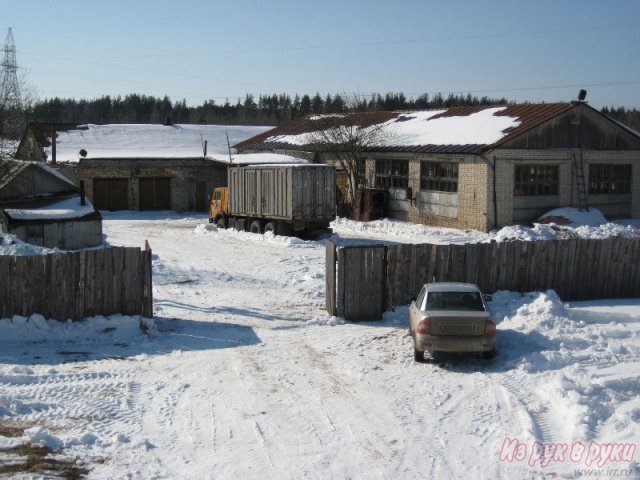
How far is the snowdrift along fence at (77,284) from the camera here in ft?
46.5

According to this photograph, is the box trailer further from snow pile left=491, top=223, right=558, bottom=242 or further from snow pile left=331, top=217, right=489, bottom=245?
snow pile left=491, top=223, right=558, bottom=242

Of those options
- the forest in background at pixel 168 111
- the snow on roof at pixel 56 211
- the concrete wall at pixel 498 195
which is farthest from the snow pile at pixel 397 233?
the forest in background at pixel 168 111

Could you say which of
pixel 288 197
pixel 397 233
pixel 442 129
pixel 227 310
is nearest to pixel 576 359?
pixel 227 310

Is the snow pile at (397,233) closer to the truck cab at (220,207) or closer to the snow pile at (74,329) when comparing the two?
the truck cab at (220,207)

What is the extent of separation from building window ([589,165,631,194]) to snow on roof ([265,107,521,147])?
177 inches

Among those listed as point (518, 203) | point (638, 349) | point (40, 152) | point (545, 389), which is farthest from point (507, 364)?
point (40, 152)

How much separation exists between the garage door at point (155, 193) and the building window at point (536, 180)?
2084cm

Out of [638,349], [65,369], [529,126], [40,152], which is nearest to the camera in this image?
[65,369]

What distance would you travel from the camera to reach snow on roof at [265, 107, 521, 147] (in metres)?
33.0

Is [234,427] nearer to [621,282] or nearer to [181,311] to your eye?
[181,311]

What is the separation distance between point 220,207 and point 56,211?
9.90m

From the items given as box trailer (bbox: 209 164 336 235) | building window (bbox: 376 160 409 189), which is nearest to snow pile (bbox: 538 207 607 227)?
building window (bbox: 376 160 409 189)

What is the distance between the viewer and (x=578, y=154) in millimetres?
33031

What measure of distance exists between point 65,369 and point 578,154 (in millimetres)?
26809
